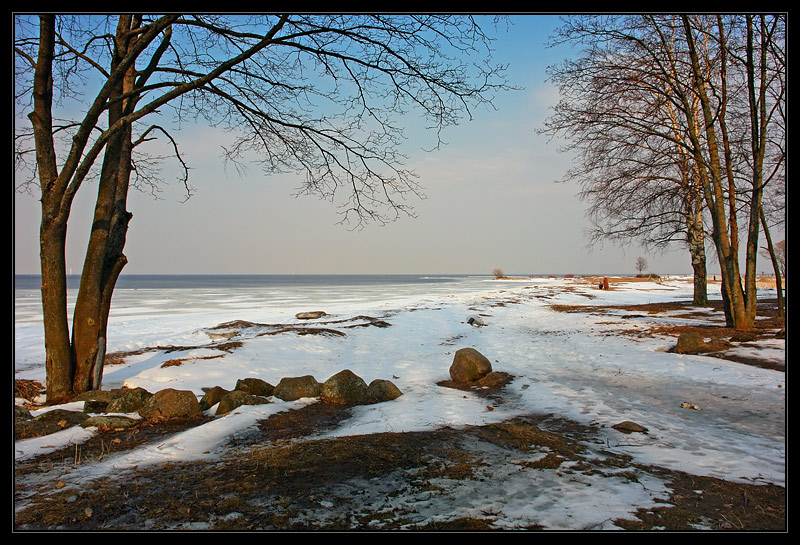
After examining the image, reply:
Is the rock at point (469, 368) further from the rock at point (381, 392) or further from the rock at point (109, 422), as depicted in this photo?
the rock at point (109, 422)

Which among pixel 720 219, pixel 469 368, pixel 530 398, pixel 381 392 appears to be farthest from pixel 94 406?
pixel 720 219

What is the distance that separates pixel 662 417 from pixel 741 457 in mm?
1588

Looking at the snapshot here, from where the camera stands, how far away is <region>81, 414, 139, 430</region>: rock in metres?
5.55

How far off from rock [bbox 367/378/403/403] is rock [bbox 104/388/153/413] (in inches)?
138

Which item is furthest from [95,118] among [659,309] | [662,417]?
[659,309]

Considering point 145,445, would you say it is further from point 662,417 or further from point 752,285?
point 752,285

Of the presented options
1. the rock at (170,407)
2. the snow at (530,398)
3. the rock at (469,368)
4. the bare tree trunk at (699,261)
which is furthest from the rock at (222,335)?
the bare tree trunk at (699,261)

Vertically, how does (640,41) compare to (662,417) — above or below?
above

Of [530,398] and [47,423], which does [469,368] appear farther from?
[47,423]

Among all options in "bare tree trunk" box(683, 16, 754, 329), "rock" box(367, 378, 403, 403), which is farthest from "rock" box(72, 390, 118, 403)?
"bare tree trunk" box(683, 16, 754, 329)

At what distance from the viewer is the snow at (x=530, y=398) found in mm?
3562

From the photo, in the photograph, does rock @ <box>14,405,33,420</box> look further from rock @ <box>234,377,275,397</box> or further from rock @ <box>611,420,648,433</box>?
rock @ <box>611,420,648,433</box>

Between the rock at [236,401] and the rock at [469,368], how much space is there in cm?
401

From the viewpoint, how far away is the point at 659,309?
2000 centimetres
